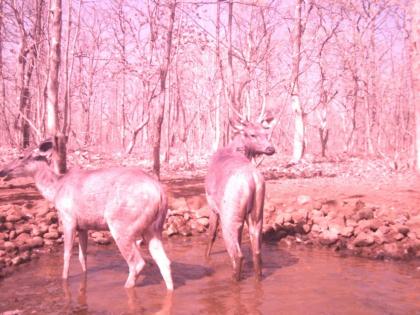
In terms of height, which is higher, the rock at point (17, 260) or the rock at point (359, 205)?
the rock at point (359, 205)

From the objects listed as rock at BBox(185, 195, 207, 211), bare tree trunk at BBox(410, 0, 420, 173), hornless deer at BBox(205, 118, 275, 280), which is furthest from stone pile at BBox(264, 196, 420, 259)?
bare tree trunk at BBox(410, 0, 420, 173)

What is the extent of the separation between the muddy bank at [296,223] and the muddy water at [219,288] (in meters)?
0.55

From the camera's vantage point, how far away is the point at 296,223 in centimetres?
1148

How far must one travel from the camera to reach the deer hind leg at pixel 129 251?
7.18 m

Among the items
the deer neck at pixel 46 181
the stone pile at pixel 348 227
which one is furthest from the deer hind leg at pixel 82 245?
the stone pile at pixel 348 227

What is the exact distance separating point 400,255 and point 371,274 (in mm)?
1343

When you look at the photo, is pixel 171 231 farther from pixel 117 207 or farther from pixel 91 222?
pixel 117 207

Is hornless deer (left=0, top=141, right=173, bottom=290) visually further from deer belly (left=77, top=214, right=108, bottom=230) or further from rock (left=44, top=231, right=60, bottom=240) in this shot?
rock (left=44, top=231, right=60, bottom=240)

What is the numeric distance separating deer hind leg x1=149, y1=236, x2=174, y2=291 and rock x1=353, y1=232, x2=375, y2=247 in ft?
15.2

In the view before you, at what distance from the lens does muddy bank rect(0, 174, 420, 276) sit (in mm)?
9936

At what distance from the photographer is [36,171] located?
27.0ft

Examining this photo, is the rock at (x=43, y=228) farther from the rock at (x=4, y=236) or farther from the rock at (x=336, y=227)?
the rock at (x=336, y=227)

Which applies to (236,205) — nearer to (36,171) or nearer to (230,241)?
(230,241)

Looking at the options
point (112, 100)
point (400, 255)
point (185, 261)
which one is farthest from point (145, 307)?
point (112, 100)
